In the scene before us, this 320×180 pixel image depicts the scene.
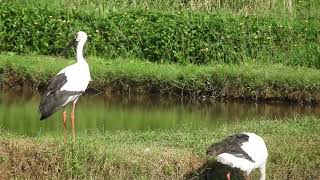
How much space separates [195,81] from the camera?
12.9 metres

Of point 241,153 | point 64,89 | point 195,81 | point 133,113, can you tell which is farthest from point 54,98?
point 195,81

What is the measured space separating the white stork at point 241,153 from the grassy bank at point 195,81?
17.0 ft

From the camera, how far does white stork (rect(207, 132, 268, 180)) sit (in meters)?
7.42

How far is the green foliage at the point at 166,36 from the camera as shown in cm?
1508

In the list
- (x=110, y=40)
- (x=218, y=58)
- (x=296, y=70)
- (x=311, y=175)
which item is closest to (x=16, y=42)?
(x=110, y=40)

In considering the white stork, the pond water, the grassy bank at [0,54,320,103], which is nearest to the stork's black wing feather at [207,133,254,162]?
the white stork

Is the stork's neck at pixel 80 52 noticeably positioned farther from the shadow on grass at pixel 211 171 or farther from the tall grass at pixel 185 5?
the tall grass at pixel 185 5

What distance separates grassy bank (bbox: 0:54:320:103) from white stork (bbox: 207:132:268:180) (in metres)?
5.19

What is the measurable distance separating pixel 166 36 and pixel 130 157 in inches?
297

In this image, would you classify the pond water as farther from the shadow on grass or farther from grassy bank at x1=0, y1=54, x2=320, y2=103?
the shadow on grass

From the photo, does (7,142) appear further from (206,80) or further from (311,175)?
(206,80)

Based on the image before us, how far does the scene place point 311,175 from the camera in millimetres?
8188

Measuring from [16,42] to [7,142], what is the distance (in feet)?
25.8

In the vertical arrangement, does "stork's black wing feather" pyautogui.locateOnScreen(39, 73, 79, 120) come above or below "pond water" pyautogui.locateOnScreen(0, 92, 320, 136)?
above
